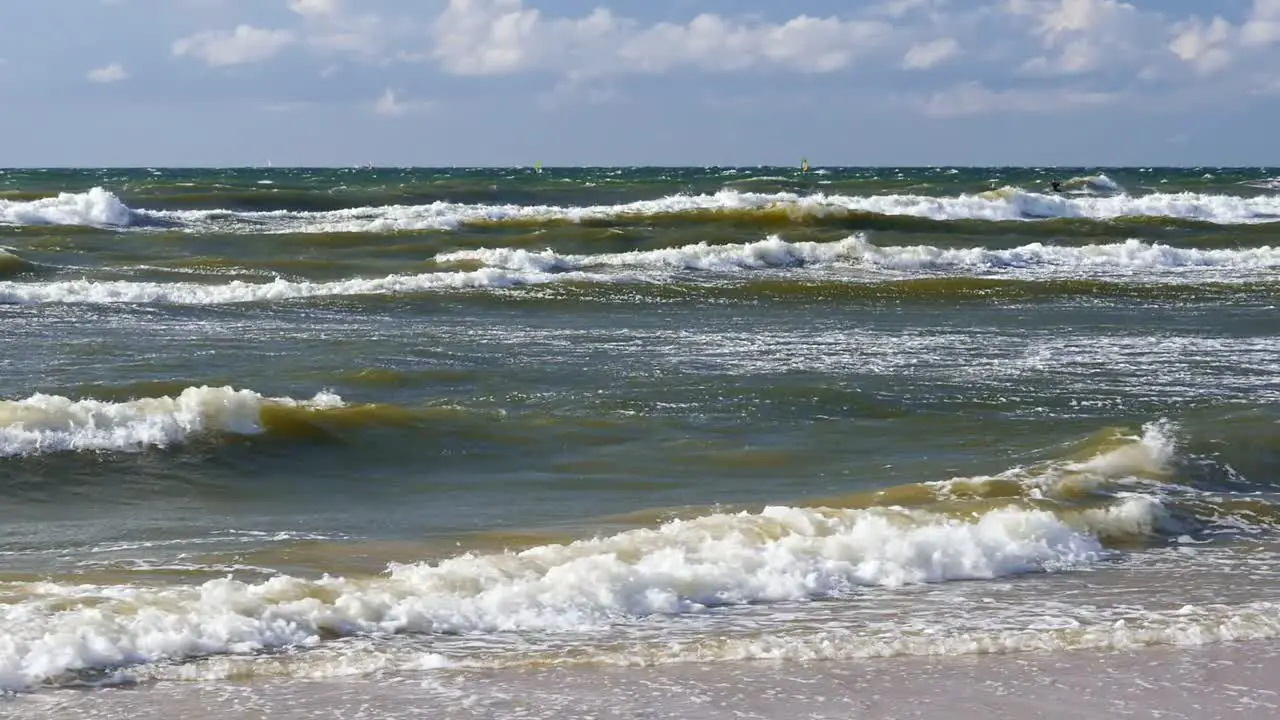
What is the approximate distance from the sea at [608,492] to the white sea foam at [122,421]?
0.03m

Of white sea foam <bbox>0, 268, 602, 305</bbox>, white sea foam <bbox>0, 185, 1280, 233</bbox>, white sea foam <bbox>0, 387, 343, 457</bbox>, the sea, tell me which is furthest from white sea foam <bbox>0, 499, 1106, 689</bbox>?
white sea foam <bbox>0, 185, 1280, 233</bbox>

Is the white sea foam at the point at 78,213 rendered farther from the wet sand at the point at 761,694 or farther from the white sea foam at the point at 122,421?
the wet sand at the point at 761,694

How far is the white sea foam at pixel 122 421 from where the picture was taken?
427 inches

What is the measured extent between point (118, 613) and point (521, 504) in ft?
Result: 11.2

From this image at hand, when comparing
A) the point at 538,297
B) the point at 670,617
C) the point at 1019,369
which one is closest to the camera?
the point at 670,617

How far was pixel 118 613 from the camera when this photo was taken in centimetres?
664

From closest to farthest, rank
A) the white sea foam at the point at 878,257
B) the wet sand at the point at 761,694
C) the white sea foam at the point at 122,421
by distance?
the wet sand at the point at 761,694
the white sea foam at the point at 122,421
the white sea foam at the point at 878,257

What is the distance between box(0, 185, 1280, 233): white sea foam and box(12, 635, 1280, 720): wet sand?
1153 inches

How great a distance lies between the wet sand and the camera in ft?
18.4

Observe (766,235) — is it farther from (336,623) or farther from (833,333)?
(336,623)

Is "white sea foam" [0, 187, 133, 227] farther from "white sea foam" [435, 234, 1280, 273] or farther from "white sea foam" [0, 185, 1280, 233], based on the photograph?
"white sea foam" [435, 234, 1280, 273]

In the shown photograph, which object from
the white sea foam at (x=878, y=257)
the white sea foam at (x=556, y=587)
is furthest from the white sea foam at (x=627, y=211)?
the white sea foam at (x=556, y=587)

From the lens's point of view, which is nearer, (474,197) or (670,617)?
(670,617)

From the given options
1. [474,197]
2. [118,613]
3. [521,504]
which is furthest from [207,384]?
[474,197]
